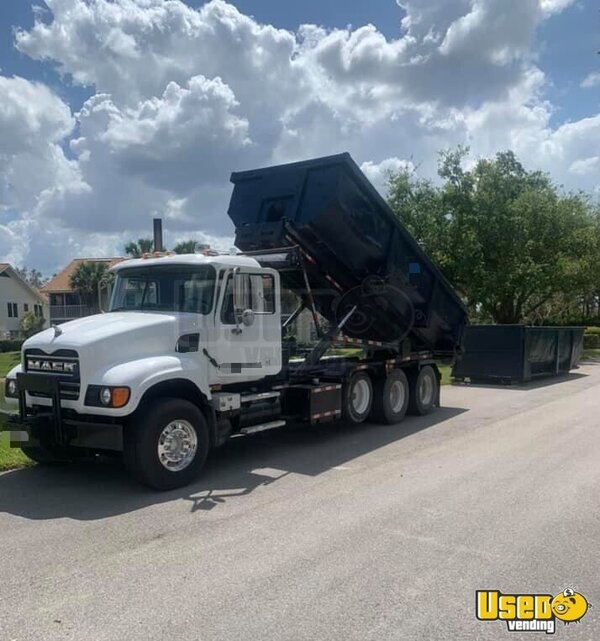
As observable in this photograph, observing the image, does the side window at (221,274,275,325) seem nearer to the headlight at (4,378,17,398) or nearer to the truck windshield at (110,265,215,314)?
the truck windshield at (110,265,215,314)

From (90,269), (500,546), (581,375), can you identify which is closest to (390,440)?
(500,546)

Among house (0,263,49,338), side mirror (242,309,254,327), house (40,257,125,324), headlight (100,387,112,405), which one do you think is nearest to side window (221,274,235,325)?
side mirror (242,309,254,327)

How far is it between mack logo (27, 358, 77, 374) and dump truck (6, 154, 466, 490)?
0.6 inches

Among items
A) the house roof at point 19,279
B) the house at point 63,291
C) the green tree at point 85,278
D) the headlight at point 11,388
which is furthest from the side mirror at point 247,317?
the house roof at point 19,279

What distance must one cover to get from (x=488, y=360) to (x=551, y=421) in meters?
6.79

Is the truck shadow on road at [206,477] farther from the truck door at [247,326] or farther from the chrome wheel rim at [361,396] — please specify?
the truck door at [247,326]

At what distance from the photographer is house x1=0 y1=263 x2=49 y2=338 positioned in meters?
54.8

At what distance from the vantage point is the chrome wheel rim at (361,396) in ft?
32.9

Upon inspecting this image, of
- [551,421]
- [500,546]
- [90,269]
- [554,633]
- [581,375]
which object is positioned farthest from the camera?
[90,269]

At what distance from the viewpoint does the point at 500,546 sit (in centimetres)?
484

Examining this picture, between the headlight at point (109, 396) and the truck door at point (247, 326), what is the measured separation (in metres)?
1.47

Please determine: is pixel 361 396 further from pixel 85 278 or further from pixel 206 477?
pixel 85 278

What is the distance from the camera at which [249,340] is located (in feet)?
25.7

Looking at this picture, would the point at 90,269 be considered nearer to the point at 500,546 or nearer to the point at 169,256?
the point at 169,256
